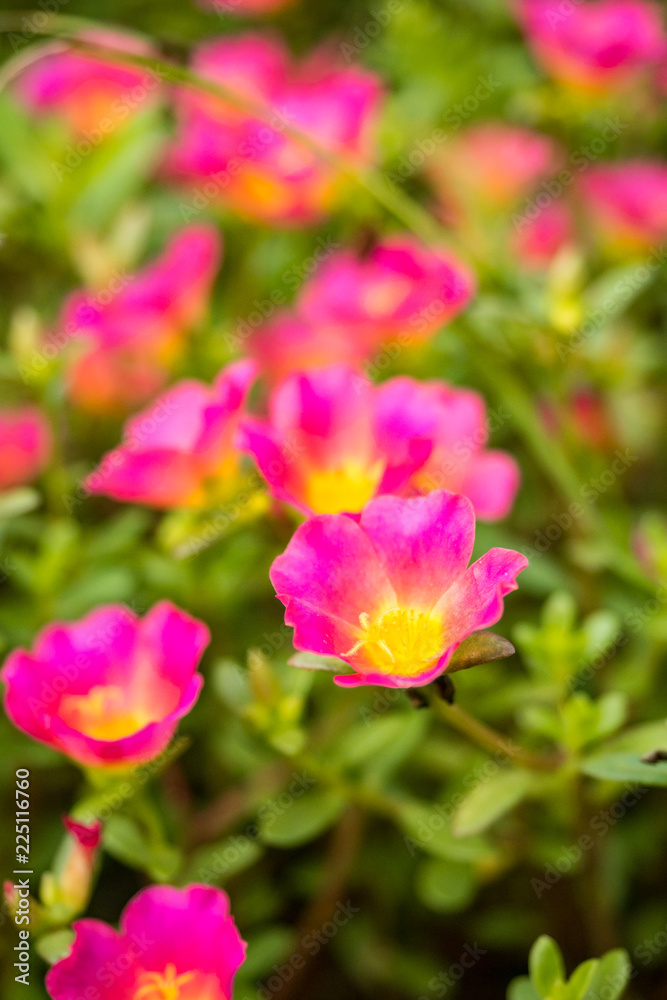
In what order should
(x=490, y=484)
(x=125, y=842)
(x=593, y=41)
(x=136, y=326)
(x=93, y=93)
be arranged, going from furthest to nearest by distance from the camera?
(x=93, y=93) < (x=593, y=41) < (x=136, y=326) < (x=490, y=484) < (x=125, y=842)

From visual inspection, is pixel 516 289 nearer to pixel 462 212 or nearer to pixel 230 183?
pixel 462 212

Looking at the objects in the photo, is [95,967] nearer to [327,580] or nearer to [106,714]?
[106,714]

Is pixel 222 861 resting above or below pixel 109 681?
below

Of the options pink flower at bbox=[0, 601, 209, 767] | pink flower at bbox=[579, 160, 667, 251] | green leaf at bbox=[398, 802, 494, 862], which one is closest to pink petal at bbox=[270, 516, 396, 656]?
pink flower at bbox=[0, 601, 209, 767]

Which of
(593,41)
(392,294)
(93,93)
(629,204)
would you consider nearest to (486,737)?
(392,294)

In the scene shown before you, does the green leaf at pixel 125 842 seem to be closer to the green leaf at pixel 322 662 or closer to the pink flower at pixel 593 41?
the green leaf at pixel 322 662

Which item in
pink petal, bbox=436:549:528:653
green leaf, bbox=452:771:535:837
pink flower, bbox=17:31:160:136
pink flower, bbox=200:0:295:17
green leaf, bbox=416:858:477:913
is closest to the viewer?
pink petal, bbox=436:549:528:653

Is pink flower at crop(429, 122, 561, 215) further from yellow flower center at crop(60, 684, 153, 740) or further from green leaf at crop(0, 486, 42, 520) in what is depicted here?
yellow flower center at crop(60, 684, 153, 740)
